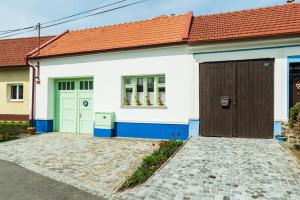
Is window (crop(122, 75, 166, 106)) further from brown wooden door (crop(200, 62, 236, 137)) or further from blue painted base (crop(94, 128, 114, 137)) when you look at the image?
brown wooden door (crop(200, 62, 236, 137))

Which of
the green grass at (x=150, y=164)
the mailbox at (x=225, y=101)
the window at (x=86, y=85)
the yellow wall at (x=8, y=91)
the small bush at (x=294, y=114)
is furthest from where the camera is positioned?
the yellow wall at (x=8, y=91)

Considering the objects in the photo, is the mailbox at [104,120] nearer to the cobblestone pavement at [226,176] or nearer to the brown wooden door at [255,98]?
the cobblestone pavement at [226,176]

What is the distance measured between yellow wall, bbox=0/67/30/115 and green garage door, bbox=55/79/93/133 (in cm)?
318

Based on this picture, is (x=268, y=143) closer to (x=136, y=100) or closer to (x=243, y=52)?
(x=243, y=52)

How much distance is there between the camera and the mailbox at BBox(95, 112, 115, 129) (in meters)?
12.3

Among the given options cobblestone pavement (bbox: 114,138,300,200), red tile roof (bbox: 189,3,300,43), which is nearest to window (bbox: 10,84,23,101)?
red tile roof (bbox: 189,3,300,43)

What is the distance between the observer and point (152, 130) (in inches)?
459

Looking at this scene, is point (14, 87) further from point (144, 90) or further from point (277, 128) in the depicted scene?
point (277, 128)

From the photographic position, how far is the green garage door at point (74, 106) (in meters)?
13.5

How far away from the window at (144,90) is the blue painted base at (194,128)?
61.2 inches

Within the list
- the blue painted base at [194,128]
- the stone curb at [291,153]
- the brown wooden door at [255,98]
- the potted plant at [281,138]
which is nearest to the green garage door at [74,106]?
the blue painted base at [194,128]

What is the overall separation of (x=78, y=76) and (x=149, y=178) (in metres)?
8.47

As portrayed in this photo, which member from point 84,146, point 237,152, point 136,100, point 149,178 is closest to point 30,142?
point 84,146

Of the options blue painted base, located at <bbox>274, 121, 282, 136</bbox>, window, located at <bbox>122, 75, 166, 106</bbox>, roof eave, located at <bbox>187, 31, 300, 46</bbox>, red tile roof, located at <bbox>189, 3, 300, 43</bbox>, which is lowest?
blue painted base, located at <bbox>274, 121, 282, 136</bbox>
